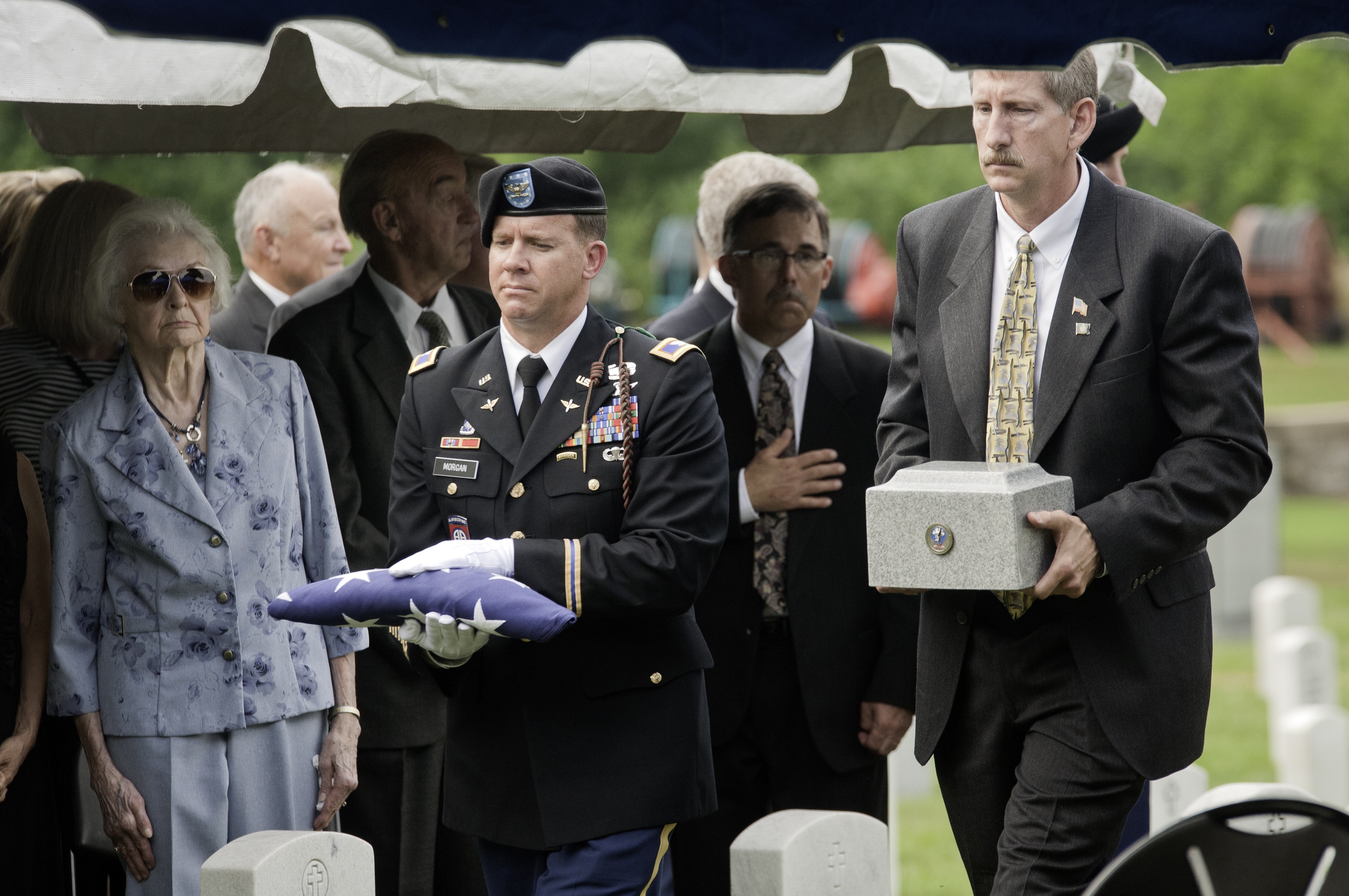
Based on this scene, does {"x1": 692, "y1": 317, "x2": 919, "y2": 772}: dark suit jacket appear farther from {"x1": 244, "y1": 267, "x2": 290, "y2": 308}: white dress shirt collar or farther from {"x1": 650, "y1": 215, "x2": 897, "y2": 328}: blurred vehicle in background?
{"x1": 650, "y1": 215, "x2": 897, "y2": 328}: blurred vehicle in background

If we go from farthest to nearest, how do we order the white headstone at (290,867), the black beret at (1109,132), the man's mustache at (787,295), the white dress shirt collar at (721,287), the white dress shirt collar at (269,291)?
the white dress shirt collar at (269,291) < the white dress shirt collar at (721,287) < the black beret at (1109,132) < the man's mustache at (787,295) < the white headstone at (290,867)

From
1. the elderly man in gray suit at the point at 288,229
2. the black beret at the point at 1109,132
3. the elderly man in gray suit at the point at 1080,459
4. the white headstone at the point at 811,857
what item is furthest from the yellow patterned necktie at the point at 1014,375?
the elderly man in gray suit at the point at 288,229

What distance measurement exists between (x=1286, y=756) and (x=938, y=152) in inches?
813

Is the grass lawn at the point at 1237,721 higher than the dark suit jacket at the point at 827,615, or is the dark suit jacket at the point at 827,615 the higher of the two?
the dark suit jacket at the point at 827,615

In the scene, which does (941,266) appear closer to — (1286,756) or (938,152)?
(1286,756)

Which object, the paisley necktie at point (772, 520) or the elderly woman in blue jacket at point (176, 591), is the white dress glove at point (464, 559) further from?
the paisley necktie at point (772, 520)

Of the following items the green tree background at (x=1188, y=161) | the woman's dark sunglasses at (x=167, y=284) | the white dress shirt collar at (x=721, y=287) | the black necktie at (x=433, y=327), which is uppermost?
the green tree background at (x=1188, y=161)

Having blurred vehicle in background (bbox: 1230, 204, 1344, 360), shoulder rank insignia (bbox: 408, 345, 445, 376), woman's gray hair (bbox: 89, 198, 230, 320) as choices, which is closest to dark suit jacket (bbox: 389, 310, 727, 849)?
shoulder rank insignia (bbox: 408, 345, 445, 376)

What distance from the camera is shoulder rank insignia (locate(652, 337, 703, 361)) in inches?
146

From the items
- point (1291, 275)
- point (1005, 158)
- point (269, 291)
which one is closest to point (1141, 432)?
point (1005, 158)

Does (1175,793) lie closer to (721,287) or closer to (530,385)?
(721,287)

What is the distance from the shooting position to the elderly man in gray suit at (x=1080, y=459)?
3.45m

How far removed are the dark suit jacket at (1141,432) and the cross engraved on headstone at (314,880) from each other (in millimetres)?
1328

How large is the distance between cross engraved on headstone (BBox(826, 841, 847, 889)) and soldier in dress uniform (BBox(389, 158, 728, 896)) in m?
0.39
